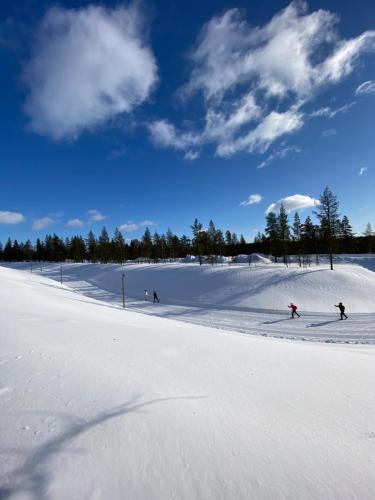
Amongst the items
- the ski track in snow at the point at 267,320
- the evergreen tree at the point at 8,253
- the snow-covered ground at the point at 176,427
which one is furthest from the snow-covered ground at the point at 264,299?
the evergreen tree at the point at 8,253

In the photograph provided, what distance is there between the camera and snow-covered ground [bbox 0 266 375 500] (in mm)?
2662

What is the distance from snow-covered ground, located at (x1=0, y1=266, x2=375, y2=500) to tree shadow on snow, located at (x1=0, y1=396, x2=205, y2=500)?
11 mm

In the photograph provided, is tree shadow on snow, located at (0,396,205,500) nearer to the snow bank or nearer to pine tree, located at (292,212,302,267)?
the snow bank

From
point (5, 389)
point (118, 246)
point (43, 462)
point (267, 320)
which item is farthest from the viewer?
point (118, 246)

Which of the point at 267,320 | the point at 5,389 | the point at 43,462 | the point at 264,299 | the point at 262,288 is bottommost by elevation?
the point at 267,320

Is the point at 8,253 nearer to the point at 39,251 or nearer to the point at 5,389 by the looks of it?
the point at 39,251

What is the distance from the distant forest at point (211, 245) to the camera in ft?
135

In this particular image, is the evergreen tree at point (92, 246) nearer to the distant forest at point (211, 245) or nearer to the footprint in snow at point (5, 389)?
the distant forest at point (211, 245)

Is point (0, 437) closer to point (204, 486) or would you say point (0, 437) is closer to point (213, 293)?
point (204, 486)

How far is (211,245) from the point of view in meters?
62.9

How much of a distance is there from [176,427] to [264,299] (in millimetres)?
24536

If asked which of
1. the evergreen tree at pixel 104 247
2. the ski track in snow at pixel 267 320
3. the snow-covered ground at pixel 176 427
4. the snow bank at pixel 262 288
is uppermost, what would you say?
the evergreen tree at pixel 104 247

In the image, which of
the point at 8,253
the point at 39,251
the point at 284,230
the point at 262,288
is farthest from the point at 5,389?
the point at 8,253

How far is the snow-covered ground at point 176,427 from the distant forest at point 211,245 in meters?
35.4
